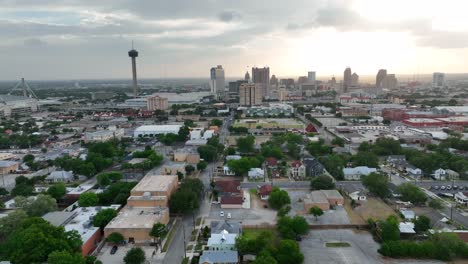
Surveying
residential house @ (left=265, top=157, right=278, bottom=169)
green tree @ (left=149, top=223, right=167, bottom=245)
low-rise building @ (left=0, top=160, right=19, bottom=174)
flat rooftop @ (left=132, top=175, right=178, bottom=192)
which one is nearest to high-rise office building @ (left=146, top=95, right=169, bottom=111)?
low-rise building @ (left=0, top=160, right=19, bottom=174)

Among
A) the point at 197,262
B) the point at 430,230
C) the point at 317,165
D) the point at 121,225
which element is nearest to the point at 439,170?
the point at 317,165

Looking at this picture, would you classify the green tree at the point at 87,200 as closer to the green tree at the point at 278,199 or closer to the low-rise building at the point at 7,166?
the green tree at the point at 278,199

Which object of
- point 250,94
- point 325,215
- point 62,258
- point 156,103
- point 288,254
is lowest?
point 325,215

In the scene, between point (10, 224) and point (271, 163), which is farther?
point (271, 163)

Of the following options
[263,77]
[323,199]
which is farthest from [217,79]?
[323,199]

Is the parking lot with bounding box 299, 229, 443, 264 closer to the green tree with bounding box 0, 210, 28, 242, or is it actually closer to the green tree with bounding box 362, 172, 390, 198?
the green tree with bounding box 362, 172, 390, 198

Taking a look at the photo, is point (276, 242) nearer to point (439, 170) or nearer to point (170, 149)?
point (439, 170)

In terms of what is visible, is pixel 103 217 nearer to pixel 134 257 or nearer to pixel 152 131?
pixel 134 257
